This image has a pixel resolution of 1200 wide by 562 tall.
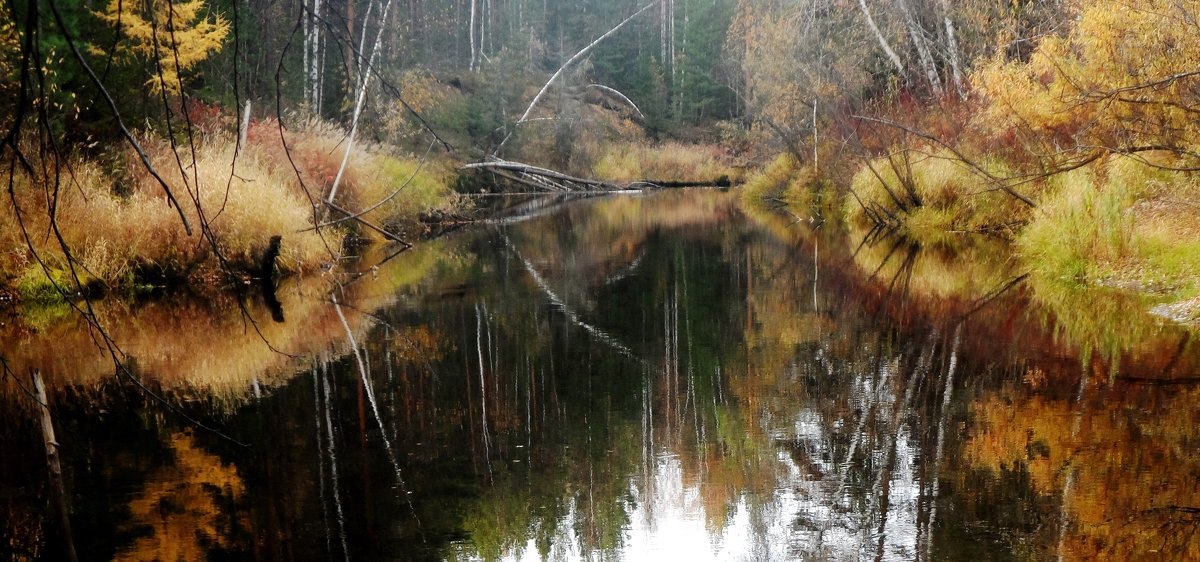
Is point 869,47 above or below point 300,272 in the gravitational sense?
above

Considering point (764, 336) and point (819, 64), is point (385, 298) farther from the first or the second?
point (819, 64)

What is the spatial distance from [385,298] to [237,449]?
640 centimetres

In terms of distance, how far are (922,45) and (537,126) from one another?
2046 cm

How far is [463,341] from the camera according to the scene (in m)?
9.45

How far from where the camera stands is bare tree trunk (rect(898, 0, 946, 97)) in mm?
20453

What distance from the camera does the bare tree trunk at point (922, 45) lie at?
20.5 m

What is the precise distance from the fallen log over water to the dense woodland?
2.54ft

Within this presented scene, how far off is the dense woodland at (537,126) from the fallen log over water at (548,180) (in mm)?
776

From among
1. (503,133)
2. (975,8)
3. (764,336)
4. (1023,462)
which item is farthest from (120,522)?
(503,133)

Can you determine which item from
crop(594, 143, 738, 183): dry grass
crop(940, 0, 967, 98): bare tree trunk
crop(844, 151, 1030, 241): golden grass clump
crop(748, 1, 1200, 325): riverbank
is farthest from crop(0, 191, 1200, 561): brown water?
crop(594, 143, 738, 183): dry grass

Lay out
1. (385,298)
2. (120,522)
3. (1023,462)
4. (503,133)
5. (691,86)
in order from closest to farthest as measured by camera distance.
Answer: (120,522) → (1023,462) → (385,298) → (503,133) → (691,86)

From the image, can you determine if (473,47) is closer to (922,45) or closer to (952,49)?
(922,45)

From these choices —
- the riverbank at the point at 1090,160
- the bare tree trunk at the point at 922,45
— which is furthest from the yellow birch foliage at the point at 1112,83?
the bare tree trunk at the point at 922,45

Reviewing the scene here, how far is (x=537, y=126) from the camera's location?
129 ft
